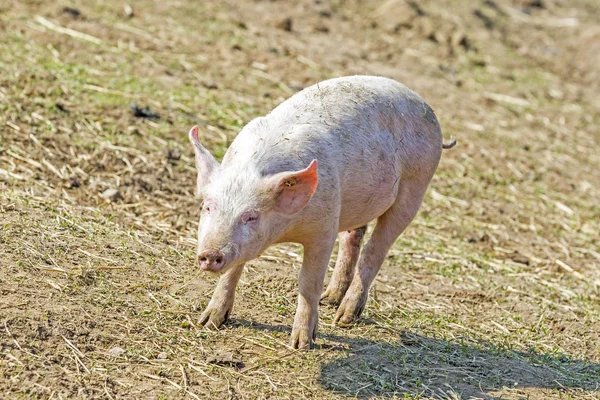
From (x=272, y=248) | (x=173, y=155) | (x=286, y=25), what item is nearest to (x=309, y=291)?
(x=272, y=248)

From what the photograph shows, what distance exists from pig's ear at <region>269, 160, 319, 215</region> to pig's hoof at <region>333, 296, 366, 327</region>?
1.31 meters

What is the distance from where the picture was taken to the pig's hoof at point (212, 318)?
18.5 feet

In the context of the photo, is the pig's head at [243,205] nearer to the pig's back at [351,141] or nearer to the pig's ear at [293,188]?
the pig's ear at [293,188]

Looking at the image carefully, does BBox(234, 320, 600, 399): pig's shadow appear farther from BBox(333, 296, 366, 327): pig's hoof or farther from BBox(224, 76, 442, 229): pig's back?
BBox(224, 76, 442, 229): pig's back

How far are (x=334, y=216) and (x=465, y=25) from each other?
1204cm

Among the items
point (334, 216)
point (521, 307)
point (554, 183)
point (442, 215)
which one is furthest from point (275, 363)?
point (554, 183)

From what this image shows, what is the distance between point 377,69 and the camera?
1300 centimetres

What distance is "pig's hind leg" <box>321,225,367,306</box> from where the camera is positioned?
21.7 feet

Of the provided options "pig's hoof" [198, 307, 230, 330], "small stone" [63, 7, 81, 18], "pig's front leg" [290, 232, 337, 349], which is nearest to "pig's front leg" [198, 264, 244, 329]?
"pig's hoof" [198, 307, 230, 330]

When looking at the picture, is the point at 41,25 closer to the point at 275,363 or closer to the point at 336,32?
the point at 336,32

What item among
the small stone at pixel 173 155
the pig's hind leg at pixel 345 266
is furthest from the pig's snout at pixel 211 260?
the small stone at pixel 173 155

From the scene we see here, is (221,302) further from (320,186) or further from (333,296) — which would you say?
(333,296)

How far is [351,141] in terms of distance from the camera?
225 inches

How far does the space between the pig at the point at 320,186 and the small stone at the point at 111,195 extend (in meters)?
2.11
